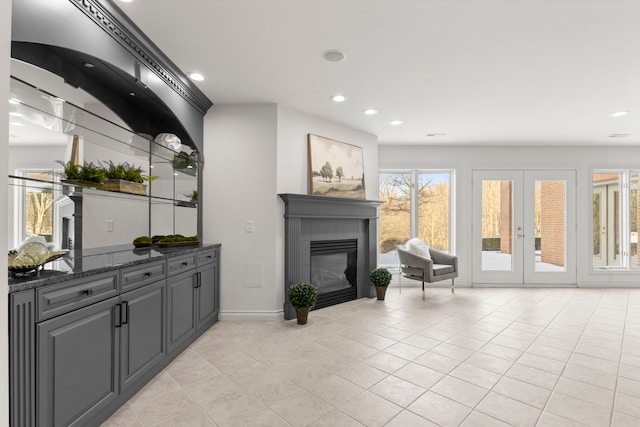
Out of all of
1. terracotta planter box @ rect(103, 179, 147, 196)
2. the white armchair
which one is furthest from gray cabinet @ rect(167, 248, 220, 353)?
the white armchair

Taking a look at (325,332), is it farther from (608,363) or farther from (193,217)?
(608,363)

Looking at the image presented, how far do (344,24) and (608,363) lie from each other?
3552 mm

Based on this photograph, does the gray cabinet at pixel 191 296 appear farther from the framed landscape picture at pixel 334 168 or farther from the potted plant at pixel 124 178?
the framed landscape picture at pixel 334 168

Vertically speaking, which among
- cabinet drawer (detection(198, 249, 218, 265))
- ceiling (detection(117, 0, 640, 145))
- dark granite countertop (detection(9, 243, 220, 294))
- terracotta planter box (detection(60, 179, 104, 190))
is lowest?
cabinet drawer (detection(198, 249, 218, 265))

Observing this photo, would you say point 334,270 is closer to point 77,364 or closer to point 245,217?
point 245,217

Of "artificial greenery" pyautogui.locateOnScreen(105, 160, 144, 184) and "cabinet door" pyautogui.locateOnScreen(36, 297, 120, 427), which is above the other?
"artificial greenery" pyautogui.locateOnScreen(105, 160, 144, 184)

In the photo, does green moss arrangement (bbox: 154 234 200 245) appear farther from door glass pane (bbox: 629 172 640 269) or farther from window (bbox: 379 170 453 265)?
door glass pane (bbox: 629 172 640 269)

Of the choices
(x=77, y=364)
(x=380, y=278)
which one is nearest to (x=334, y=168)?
(x=380, y=278)

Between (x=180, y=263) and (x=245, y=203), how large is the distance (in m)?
1.18

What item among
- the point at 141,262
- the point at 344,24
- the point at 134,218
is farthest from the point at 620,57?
the point at 134,218

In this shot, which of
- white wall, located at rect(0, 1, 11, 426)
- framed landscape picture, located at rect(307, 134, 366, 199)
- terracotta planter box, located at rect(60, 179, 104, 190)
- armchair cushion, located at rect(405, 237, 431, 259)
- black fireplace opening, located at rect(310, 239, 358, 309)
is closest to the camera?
Answer: white wall, located at rect(0, 1, 11, 426)

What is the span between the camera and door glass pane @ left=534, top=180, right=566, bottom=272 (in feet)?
19.6

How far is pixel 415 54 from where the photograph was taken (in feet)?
8.87

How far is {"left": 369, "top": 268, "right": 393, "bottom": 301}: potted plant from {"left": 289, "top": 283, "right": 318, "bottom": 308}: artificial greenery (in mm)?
1404
